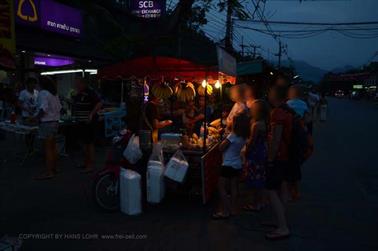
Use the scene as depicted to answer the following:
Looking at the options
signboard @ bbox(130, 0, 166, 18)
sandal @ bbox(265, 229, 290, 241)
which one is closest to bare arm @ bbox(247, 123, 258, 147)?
sandal @ bbox(265, 229, 290, 241)

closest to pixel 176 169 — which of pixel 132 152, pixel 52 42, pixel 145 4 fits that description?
pixel 132 152

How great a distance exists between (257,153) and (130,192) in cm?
183

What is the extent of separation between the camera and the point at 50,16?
15305 mm

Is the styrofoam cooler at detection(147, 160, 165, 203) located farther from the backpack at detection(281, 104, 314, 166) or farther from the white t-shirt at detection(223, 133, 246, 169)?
the backpack at detection(281, 104, 314, 166)

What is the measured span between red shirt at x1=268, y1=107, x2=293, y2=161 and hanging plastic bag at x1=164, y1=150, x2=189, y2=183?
1.48 m

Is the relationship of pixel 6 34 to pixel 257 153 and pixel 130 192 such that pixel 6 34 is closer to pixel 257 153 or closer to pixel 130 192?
pixel 130 192

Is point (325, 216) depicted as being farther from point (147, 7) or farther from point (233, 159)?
point (147, 7)

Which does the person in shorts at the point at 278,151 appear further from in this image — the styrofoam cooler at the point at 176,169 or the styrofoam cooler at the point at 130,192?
the styrofoam cooler at the point at 130,192

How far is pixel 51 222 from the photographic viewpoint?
5434mm

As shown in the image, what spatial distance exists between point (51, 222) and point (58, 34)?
1213 centimetres

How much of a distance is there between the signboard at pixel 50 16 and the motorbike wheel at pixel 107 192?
9.72m

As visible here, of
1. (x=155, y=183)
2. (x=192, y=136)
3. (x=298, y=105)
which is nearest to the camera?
(x=155, y=183)

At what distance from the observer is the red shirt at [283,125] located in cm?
482

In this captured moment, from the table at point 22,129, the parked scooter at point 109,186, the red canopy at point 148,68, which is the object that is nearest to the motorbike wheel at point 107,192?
the parked scooter at point 109,186
